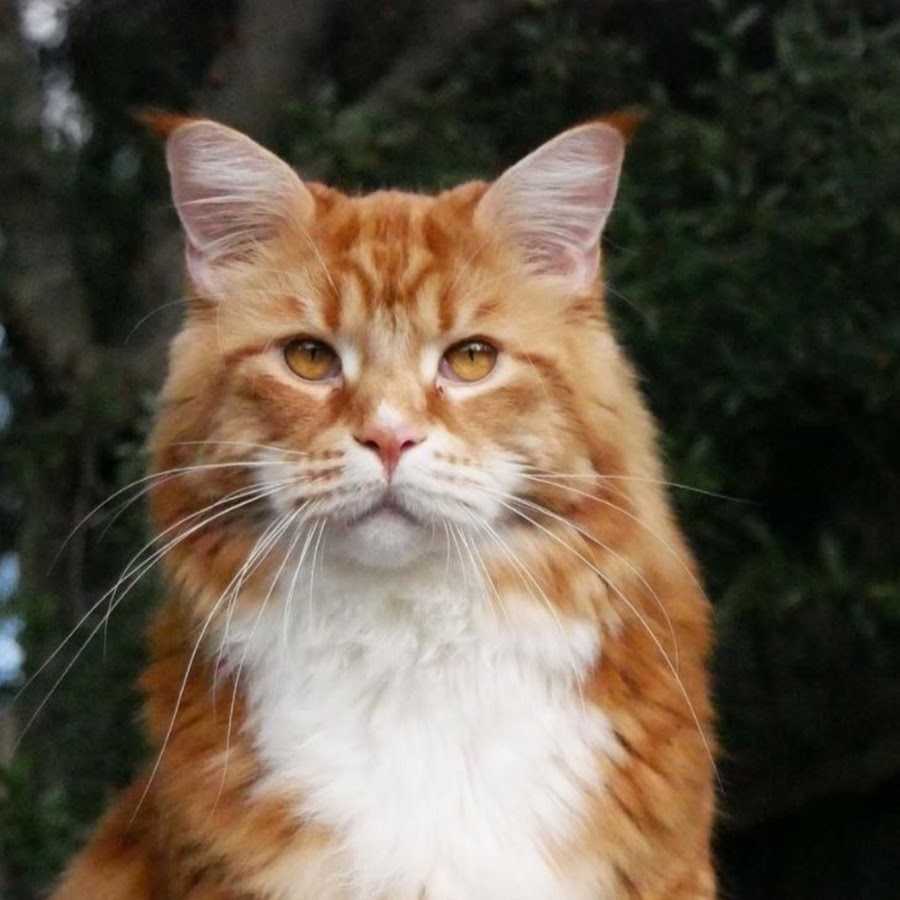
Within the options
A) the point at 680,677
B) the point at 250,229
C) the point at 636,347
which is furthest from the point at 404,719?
the point at 636,347

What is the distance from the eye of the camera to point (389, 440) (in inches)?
61.2

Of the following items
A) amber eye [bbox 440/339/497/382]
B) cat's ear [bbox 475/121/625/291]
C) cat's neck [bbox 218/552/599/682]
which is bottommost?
cat's neck [bbox 218/552/599/682]

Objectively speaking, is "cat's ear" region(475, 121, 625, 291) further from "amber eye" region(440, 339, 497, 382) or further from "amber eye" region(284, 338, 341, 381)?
"amber eye" region(284, 338, 341, 381)

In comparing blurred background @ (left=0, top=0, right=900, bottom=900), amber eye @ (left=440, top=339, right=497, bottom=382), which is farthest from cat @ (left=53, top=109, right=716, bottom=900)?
blurred background @ (left=0, top=0, right=900, bottom=900)

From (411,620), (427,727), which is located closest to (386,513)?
(411,620)

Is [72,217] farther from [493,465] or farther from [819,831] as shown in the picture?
[819,831]

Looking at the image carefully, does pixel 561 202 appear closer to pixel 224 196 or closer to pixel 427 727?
pixel 224 196

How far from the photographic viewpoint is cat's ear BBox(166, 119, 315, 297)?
175 centimetres

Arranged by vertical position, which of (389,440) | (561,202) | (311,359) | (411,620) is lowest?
(411,620)

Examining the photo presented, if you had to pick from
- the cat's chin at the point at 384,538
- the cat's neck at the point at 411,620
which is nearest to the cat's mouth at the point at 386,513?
the cat's chin at the point at 384,538

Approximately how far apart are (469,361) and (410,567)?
0.27 meters

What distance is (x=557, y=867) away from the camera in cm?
166

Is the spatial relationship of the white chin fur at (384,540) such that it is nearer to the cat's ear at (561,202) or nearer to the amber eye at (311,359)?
the amber eye at (311,359)

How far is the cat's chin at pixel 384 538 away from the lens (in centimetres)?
159
